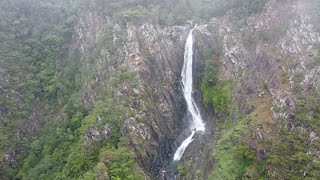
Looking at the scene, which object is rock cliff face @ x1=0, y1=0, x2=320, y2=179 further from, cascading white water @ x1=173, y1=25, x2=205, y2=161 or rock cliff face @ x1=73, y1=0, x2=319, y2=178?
cascading white water @ x1=173, y1=25, x2=205, y2=161

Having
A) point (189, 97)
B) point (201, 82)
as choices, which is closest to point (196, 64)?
point (201, 82)

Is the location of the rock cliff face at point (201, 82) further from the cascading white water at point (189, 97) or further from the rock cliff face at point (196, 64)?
the cascading white water at point (189, 97)

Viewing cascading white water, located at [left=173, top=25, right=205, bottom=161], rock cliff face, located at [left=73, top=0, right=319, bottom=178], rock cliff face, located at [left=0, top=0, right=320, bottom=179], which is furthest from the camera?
cascading white water, located at [left=173, top=25, right=205, bottom=161]

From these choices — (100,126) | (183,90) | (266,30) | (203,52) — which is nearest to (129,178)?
(100,126)

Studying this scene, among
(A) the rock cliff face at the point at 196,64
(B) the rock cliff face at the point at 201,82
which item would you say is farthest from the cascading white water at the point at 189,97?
(A) the rock cliff face at the point at 196,64

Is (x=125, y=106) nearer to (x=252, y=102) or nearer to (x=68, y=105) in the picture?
(x=68, y=105)

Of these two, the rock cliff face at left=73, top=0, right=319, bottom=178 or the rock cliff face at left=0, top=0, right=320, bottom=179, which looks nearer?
the rock cliff face at left=0, top=0, right=320, bottom=179

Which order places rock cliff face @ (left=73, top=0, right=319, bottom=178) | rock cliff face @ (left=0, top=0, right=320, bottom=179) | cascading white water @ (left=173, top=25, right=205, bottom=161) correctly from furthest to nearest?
cascading white water @ (left=173, top=25, right=205, bottom=161)
rock cliff face @ (left=73, top=0, right=319, bottom=178)
rock cliff face @ (left=0, top=0, right=320, bottom=179)

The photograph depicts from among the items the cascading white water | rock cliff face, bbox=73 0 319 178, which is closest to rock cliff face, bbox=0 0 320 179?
rock cliff face, bbox=73 0 319 178
